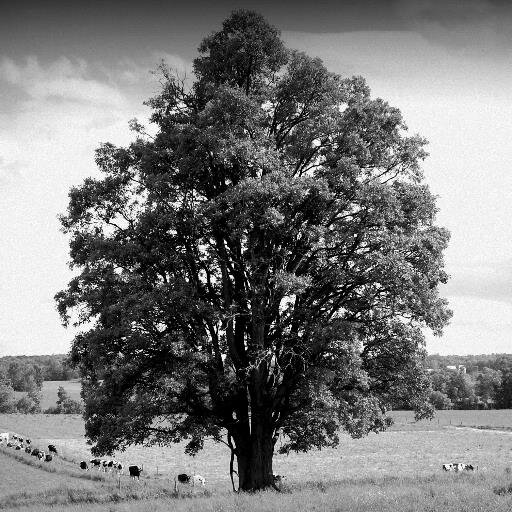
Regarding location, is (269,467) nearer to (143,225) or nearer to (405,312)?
(405,312)

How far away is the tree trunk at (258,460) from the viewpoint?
20234 mm

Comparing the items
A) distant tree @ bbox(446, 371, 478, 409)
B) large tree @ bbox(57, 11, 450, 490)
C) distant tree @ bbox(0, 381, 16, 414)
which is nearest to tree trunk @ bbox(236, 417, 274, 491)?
→ large tree @ bbox(57, 11, 450, 490)

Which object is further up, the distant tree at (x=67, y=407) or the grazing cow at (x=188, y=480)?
the grazing cow at (x=188, y=480)

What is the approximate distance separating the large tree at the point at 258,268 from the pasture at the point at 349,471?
2.74 metres

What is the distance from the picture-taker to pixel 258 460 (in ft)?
67.3

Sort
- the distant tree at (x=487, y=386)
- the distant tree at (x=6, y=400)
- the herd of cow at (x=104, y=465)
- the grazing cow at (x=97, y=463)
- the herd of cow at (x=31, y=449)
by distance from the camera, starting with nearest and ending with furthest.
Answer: the herd of cow at (x=104, y=465) → the grazing cow at (x=97, y=463) → the herd of cow at (x=31, y=449) → the distant tree at (x=487, y=386) → the distant tree at (x=6, y=400)

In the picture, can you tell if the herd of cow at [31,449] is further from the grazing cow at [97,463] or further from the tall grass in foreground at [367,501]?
the tall grass in foreground at [367,501]

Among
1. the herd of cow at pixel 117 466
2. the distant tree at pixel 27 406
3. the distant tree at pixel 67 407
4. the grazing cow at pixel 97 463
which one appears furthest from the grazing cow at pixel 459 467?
the distant tree at pixel 27 406

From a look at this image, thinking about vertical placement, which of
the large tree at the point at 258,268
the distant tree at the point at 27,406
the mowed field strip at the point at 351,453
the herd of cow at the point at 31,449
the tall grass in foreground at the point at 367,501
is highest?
the large tree at the point at 258,268

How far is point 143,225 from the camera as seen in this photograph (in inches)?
776

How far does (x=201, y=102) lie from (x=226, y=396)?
38.5 ft

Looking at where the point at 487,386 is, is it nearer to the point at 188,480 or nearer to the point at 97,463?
the point at 97,463

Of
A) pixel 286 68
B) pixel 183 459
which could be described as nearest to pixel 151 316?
pixel 286 68

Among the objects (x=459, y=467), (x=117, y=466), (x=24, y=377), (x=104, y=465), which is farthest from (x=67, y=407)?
(x=459, y=467)
